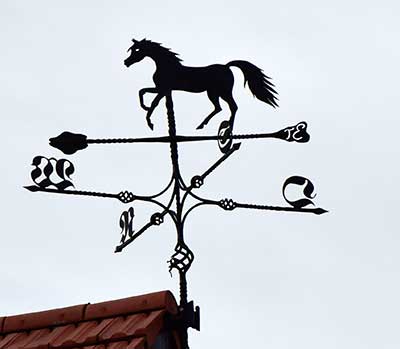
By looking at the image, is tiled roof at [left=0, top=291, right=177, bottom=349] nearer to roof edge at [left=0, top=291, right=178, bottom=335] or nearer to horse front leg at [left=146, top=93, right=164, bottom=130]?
roof edge at [left=0, top=291, right=178, bottom=335]

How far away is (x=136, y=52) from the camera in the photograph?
6121 mm

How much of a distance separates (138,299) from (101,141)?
1175mm

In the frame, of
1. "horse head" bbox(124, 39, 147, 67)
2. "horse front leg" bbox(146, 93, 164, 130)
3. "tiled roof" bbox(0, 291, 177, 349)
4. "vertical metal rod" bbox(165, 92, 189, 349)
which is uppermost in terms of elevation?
"horse head" bbox(124, 39, 147, 67)

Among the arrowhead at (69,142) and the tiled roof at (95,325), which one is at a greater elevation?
the arrowhead at (69,142)

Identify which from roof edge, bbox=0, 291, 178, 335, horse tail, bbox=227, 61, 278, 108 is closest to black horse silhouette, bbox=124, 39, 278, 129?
horse tail, bbox=227, 61, 278, 108

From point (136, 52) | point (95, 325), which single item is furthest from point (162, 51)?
point (95, 325)

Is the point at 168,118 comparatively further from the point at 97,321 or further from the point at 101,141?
the point at 97,321

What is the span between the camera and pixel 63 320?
512 centimetres

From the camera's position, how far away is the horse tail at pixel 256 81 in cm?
608

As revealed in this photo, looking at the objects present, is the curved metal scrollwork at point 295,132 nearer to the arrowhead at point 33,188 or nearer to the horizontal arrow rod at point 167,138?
the horizontal arrow rod at point 167,138

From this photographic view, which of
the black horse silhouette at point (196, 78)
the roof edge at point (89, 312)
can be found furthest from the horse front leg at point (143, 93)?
the roof edge at point (89, 312)

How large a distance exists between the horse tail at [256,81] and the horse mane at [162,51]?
12.5 inches

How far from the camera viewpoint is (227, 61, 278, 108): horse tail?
608cm

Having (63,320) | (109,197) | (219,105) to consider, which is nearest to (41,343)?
(63,320)
